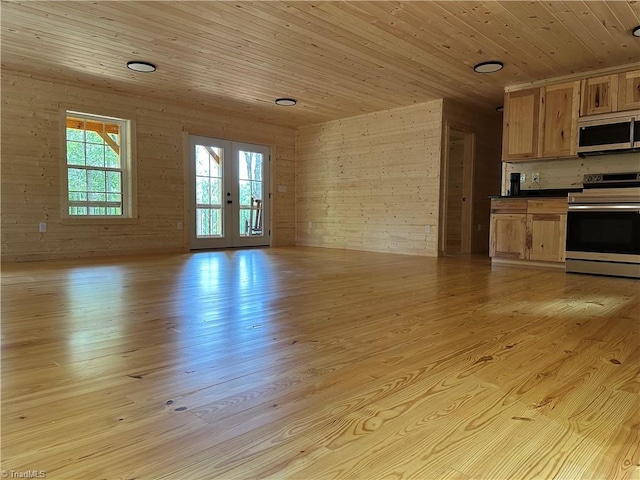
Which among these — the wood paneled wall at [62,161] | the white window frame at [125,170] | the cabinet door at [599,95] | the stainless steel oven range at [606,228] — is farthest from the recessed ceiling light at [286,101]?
the stainless steel oven range at [606,228]

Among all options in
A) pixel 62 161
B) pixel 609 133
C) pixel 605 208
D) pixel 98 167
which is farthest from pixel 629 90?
pixel 62 161

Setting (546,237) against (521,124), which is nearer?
(546,237)

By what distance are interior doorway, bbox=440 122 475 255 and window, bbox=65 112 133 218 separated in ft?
16.5

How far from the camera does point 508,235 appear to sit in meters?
5.26

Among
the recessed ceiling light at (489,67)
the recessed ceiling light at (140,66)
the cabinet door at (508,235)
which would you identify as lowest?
the cabinet door at (508,235)

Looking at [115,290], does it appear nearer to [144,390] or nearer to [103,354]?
[103,354]

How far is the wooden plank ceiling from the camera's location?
358cm

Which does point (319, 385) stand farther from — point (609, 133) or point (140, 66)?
point (609, 133)

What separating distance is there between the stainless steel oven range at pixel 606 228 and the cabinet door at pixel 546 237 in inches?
3.5

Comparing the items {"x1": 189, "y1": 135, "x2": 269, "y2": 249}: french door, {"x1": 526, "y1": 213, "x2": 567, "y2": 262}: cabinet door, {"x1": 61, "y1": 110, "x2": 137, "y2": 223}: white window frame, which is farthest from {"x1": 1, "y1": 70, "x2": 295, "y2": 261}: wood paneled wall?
{"x1": 526, "y1": 213, "x2": 567, "y2": 262}: cabinet door

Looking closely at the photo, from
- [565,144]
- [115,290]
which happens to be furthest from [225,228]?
[565,144]

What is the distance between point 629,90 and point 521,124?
1134 millimetres

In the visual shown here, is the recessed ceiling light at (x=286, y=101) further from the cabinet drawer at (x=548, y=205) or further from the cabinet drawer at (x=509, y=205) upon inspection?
the cabinet drawer at (x=548, y=205)

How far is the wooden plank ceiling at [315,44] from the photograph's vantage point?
358 centimetres
